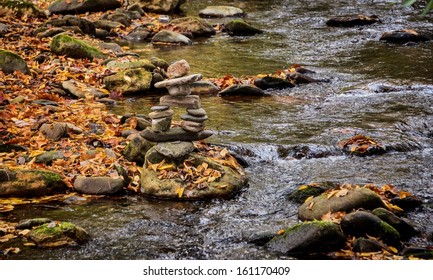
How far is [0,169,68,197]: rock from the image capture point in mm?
7398

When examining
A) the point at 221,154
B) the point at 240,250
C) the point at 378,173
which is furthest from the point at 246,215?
the point at 378,173

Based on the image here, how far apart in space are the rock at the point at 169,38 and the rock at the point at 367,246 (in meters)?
11.9

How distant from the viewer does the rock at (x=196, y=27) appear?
59.6 feet

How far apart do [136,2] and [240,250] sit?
1671cm

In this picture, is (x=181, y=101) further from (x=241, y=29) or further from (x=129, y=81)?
(x=241, y=29)

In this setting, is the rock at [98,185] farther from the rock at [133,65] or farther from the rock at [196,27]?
the rock at [196,27]

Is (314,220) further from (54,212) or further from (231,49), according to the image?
(231,49)

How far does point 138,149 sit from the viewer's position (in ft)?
27.6

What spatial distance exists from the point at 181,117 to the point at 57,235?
2437 millimetres

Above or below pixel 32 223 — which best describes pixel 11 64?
below

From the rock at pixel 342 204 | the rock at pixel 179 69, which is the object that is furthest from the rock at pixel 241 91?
the rock at pixel 342 204

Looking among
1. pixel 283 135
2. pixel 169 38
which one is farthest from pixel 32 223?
pixel 169 38

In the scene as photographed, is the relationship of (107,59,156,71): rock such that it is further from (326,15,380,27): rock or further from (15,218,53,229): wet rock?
(326,15,380,27): rock

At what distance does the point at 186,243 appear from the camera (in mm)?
6336
